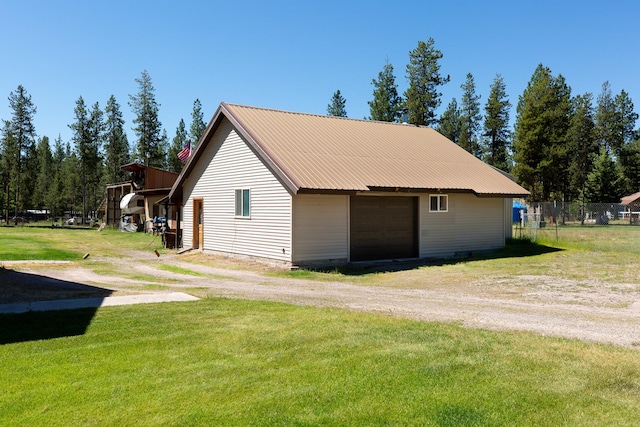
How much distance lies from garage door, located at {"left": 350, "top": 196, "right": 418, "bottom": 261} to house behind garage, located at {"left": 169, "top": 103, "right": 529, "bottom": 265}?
0.04 m

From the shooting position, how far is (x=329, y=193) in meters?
16.3

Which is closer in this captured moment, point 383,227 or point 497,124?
point 383,227

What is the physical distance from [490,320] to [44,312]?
7.54 meters

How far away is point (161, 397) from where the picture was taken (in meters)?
4.69

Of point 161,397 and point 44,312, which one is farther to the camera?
point 44,312

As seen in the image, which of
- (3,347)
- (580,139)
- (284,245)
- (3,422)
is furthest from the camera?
(580,139)

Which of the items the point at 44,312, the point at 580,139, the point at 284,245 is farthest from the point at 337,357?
the point at 580,139

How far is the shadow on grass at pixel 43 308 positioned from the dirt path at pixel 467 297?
0.75 metres

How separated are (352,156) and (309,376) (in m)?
15.0

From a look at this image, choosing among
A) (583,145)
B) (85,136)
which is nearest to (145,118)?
(85,136)

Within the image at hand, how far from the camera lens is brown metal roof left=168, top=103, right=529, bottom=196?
17.1 m

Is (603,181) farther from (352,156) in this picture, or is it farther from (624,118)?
(352,156)

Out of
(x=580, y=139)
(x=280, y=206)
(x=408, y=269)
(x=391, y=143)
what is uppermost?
(x=580, y=139)

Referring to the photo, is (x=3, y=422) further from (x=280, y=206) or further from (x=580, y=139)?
(x=580, y=139)
